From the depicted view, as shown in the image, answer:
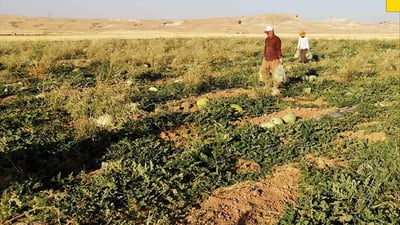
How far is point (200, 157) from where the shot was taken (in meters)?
4.43

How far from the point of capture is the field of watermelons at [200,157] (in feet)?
11.2

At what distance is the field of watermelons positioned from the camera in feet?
11.2

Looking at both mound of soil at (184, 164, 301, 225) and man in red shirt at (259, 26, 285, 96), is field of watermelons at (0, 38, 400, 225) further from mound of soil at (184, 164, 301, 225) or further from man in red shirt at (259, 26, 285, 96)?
man in red shirt at (259, 26, 285, 96)

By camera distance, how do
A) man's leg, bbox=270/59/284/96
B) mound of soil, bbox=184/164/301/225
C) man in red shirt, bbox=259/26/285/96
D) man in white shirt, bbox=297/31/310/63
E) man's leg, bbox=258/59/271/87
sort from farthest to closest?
man in white shirt, bbox=297/31/310/63
man's leg, bbox=258/59/271/87
man in red shirt, bbox=259/26/285/96
man's leg, bbox=270/59/284/96
mound of soil, bbox=184/164/301/225

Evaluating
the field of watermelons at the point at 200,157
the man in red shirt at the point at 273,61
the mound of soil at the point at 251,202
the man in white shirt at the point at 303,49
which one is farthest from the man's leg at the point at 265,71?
the man in white shirt at the point at 303,49

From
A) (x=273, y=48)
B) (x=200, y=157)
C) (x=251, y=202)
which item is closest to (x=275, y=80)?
(x=273, y=48)

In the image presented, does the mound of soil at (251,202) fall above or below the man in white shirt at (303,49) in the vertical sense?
below

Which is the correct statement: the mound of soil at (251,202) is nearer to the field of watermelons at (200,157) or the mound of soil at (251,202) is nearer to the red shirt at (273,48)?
the field of watermelons at (200,157)

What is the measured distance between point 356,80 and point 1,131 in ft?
24.2

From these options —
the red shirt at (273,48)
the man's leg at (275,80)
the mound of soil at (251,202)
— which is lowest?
the mound of soil at (251,202)

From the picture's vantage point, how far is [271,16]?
4065 inches

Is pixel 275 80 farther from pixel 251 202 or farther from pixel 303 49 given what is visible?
pixel 303 49

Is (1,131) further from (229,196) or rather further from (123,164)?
(229,196)

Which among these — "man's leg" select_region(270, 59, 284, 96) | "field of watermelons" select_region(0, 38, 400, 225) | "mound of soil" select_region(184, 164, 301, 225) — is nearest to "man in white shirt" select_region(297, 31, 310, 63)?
"man's leg" select_region(270, 59, 284, 96)
